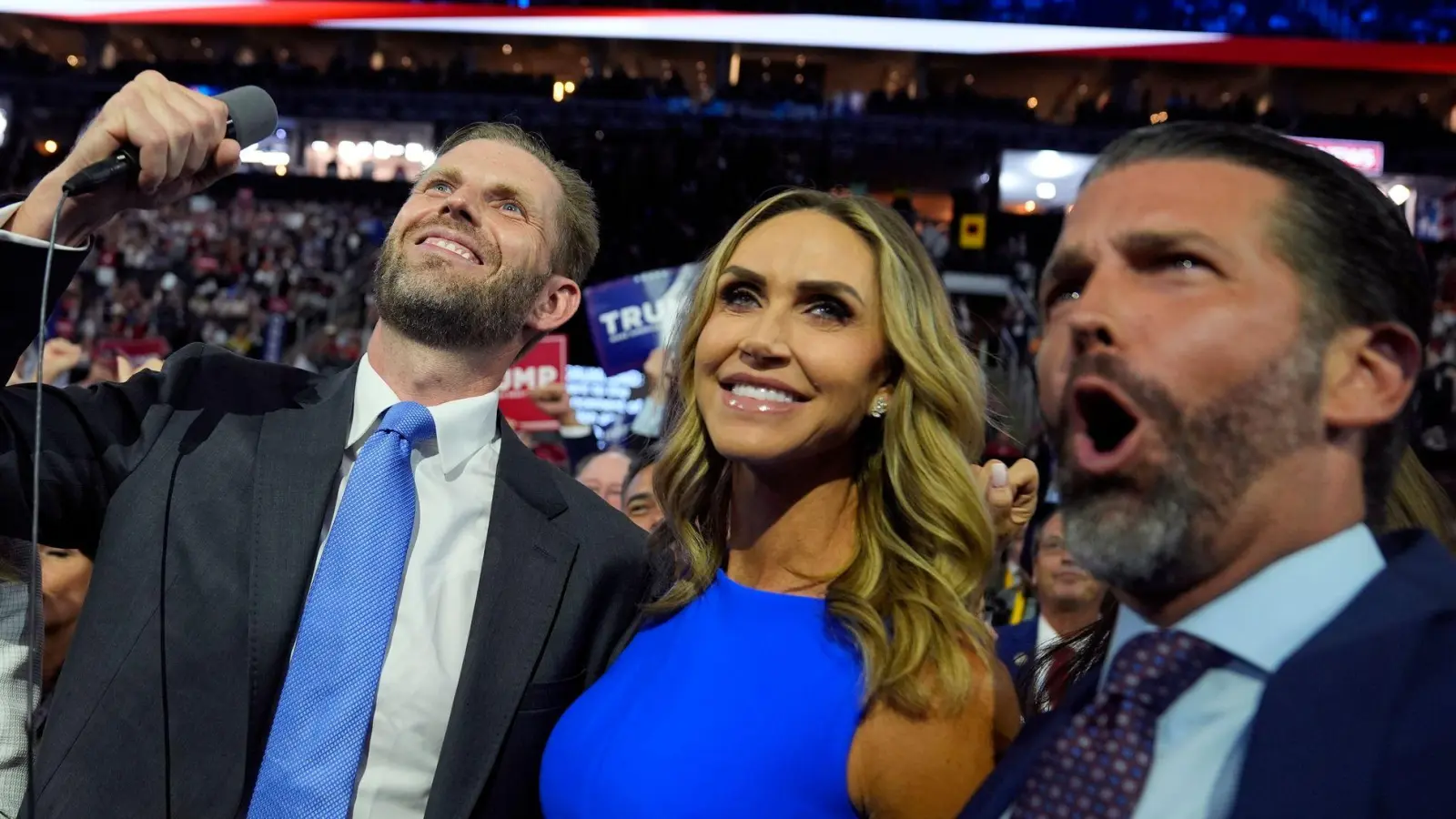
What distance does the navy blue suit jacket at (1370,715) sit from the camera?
0.87 m

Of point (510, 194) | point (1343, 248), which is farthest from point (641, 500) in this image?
point (1343, 248)

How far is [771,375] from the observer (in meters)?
1.67

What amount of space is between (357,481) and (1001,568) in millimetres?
3243

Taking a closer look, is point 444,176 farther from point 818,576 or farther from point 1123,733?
point 1123,733

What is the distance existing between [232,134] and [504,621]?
2.42 feet

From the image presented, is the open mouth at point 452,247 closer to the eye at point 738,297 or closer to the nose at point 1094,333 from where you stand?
the eye at point 738,297

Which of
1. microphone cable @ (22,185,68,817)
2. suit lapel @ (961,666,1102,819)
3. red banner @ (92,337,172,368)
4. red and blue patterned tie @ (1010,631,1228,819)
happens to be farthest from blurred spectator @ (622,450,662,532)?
red banner @ (92,337,172,368)

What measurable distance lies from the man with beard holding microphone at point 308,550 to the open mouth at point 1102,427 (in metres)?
1.00

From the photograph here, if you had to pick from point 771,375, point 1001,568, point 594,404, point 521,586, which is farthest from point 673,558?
point 594,404

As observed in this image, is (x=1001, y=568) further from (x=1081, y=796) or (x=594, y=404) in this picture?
(x=594, y=404)

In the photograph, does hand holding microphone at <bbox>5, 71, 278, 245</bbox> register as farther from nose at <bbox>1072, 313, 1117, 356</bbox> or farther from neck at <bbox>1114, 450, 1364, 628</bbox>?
neck at <bbox>1114, 450, 1364, 628</bbox>

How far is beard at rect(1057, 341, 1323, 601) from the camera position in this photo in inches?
38.2

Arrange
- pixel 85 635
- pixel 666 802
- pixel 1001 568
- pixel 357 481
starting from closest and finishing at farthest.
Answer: pixel 666 802, pixel 85 635, pixel 357 481, pixel 1001 568

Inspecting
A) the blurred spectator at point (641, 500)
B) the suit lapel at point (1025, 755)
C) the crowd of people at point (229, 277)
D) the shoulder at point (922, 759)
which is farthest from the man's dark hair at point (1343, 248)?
the crowd of people at point (229, 277)
